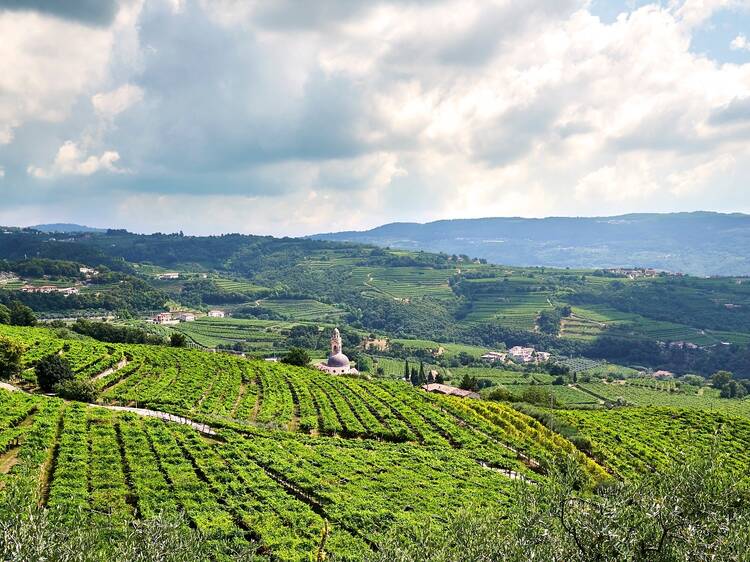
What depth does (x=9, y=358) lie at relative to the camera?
51438 millimetres

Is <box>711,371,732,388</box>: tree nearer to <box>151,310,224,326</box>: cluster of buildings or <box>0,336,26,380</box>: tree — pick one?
<box>0,336,26,380</box>: tree

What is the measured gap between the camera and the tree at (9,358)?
50.9m

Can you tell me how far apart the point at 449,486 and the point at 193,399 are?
93.8 feet

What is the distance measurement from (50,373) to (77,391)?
4422 millimetres

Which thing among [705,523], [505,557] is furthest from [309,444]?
[705,523]

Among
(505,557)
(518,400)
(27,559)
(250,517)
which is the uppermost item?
(27,559)

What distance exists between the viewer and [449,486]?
36875mm

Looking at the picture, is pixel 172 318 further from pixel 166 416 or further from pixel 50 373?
pixel 166 416

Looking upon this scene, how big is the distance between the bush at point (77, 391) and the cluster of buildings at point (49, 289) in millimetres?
127740

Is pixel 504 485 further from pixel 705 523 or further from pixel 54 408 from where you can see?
pixel 54 408

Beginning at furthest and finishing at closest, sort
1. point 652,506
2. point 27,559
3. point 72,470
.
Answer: point 72,470 < point 652,506 < point 27,559

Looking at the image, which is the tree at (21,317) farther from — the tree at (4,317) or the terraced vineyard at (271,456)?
the terraced vineyard at (271,456)

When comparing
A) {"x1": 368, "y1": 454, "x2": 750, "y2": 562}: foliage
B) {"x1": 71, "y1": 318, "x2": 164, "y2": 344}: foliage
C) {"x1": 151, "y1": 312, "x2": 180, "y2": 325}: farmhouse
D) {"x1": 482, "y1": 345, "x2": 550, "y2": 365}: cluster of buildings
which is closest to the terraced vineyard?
{"x1": 368, "y1": 454, "x2": 750, "y2": 562}: foliage

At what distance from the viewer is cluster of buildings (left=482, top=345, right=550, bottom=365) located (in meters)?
168
